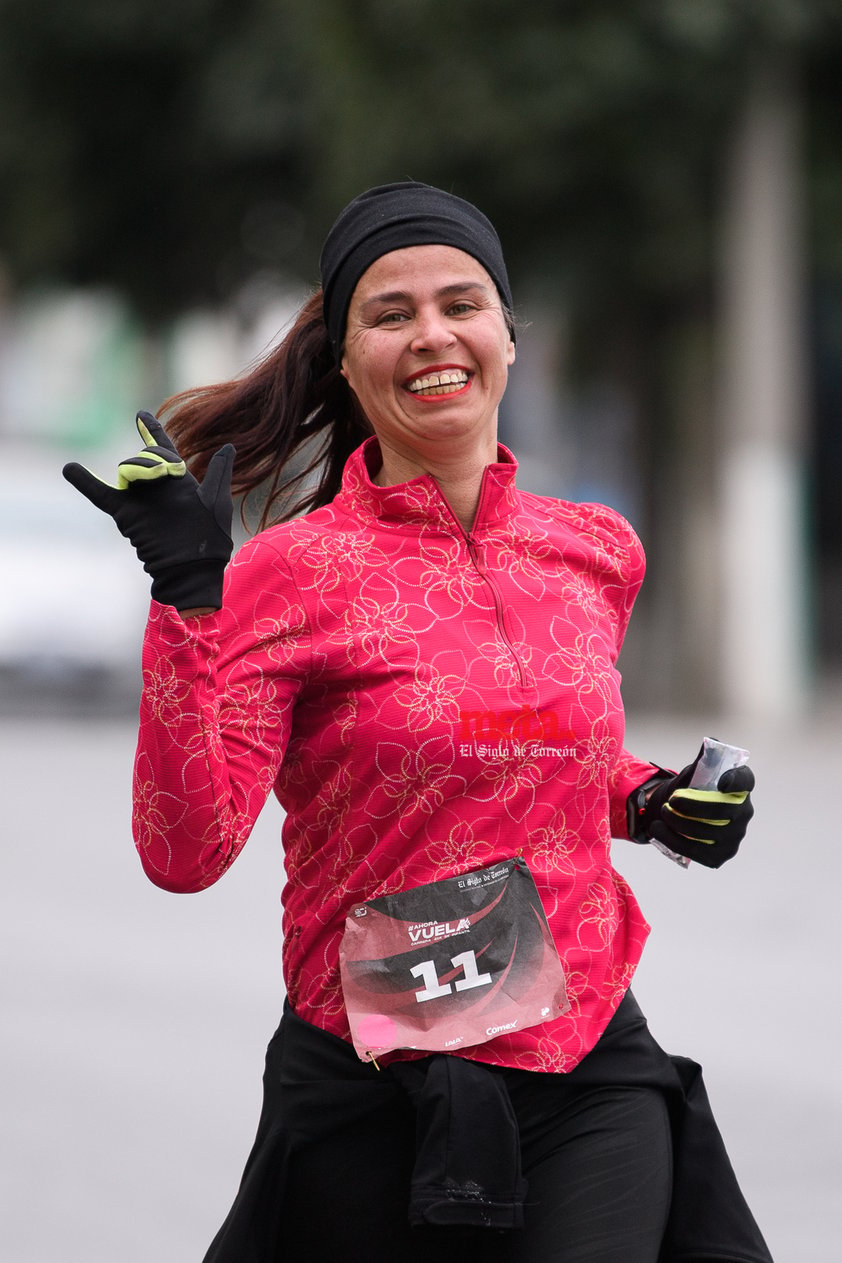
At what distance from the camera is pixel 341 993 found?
2635 mm

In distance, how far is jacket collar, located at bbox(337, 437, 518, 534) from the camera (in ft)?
9.00

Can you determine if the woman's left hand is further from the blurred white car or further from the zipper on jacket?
the blurred white car

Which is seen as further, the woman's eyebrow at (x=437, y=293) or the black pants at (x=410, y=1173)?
the woman's eyebrow at (x=437, y=293)

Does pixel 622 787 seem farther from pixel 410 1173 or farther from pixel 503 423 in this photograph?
pixel 503 423

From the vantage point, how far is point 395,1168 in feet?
8.53

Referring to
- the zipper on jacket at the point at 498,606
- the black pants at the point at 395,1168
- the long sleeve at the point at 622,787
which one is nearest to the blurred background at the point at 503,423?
the long sleeve at the point at 622,787

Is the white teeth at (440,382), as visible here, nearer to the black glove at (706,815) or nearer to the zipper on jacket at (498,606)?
the zipper on jacket at (498,606)

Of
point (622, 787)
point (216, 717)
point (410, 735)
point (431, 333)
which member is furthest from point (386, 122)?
point (216, 717)

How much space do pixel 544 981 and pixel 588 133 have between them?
11337 millimetres

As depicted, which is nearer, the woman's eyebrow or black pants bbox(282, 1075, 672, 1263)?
black pants bbox(282, 1075, 672, 1263)

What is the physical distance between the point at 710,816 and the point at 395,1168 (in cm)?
63

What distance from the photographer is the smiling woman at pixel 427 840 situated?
251 cm

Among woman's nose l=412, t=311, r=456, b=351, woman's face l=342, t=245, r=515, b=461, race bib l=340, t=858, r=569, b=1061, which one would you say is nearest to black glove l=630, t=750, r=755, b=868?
race bib l=340, t=858, r=569, b=1061

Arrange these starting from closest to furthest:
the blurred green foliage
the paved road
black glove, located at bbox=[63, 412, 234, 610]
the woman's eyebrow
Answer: black glove, located at bbox=[63, 412, 234, 610], the woman's eyebrow, the paved road, the blurred green foliage
